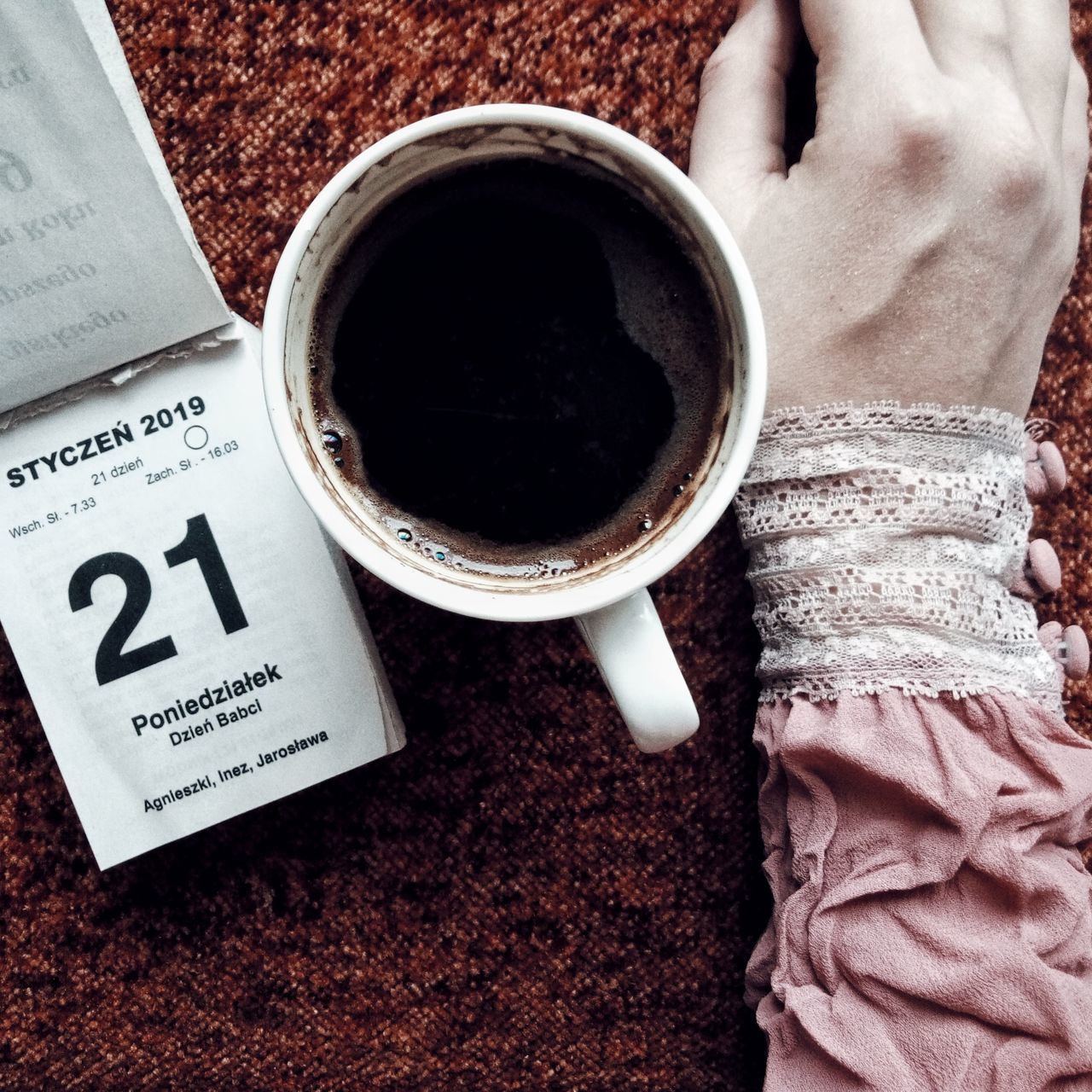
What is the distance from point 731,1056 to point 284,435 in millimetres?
528

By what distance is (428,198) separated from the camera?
52cm

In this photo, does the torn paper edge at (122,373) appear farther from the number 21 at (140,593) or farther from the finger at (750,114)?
the finger at (750,114)

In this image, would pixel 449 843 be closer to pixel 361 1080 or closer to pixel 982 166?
pixel 361 1080

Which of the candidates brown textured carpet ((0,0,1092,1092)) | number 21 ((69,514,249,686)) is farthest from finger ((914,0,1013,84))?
number 21 ((69,514,249,686))

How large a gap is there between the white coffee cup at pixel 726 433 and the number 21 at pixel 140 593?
162 mm

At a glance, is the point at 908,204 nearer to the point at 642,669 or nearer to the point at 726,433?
the point at 726,433

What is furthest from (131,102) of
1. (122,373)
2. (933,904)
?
(933,904)

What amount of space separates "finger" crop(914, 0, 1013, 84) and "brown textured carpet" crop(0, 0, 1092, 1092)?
0.11m

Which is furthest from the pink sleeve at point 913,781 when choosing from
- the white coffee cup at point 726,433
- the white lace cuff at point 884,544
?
the white coffee cup at point 726,433

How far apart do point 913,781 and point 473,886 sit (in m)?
0.30

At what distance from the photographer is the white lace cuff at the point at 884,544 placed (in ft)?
1.86

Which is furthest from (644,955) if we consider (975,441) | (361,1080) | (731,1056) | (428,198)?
(428,198)

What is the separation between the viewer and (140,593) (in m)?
0.62

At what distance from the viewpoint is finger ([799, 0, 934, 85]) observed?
1.88 ft
